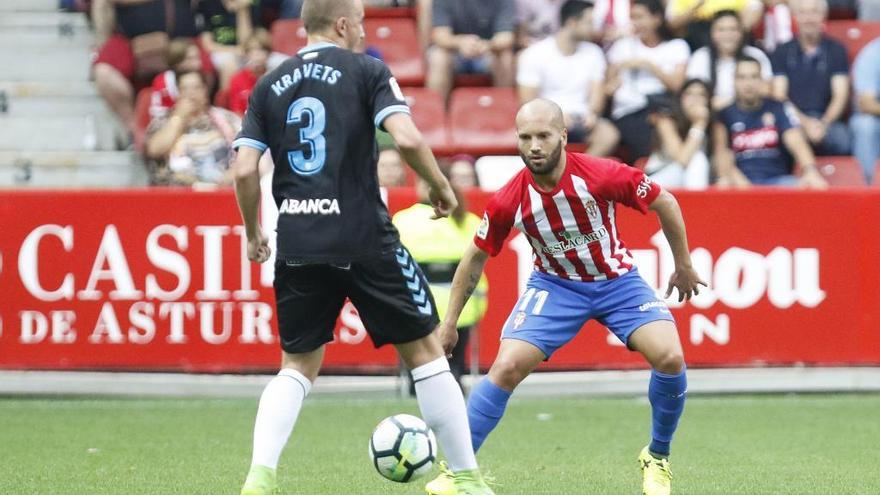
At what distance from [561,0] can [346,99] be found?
9113 mm

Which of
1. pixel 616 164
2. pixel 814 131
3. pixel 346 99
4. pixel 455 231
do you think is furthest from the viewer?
pixel 814 131

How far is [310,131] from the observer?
5965 mm

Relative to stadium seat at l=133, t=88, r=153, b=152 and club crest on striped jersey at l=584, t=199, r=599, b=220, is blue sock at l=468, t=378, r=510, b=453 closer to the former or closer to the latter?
club crest on striped jersey at l=584, t=199, r=599, b=220

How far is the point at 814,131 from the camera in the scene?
13.5 m

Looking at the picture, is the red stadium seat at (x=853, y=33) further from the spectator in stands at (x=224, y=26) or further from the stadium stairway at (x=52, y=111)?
the stadium stairway at (x=52, y=111)

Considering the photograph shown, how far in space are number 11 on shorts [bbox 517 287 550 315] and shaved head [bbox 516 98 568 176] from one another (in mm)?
644

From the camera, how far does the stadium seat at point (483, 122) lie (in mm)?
13883

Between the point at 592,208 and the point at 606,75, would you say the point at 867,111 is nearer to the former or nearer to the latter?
the point at 606,75

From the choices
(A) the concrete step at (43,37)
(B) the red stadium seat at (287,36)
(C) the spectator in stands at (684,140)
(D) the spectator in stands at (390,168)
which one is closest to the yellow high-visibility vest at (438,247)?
(D) the spectator in stands at (390,168)

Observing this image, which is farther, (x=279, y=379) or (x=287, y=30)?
(x=287, y=30)

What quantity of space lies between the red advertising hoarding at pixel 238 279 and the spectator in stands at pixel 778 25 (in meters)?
3.19

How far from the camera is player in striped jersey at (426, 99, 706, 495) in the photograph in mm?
6895

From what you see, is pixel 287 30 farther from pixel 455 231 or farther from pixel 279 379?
pixel 279 379

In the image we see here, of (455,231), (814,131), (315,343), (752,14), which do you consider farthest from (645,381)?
(315,343)
